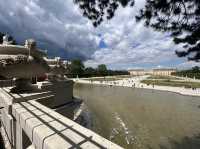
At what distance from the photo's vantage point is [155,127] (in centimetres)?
1229

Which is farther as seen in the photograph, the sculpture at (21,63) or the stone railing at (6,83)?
the stone railing at (6,83)

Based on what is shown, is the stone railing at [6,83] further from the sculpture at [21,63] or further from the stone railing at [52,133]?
the stone railing at [52,133]

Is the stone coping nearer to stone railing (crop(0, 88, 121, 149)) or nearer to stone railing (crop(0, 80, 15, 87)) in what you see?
stone railing (crop(0, 88, 121, 149))

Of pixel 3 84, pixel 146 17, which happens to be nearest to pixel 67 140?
pixel 146 17

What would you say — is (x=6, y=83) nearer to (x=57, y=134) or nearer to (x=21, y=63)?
(x=21, y=63)

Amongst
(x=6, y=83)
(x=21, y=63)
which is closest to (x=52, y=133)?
(x=21, y=63)

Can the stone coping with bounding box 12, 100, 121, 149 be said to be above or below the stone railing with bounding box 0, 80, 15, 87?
below

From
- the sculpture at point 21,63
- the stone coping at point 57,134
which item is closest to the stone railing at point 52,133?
the stone coping at point 57,134

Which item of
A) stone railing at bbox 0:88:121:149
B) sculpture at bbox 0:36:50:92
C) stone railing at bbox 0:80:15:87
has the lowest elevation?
stone railing at bbox 0:88:121:149

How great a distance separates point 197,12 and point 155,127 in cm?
921

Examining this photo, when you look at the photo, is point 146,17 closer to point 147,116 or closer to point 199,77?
point 147,116

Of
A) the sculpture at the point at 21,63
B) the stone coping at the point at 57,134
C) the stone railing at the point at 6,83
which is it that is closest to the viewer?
the stone coping at the point at 57,134

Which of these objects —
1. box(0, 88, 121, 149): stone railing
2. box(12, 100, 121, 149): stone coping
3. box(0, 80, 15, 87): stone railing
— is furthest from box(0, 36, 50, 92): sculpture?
box(0, 80, 15, 87): stone railing

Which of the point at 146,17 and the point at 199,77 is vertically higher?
the point at 146,17
